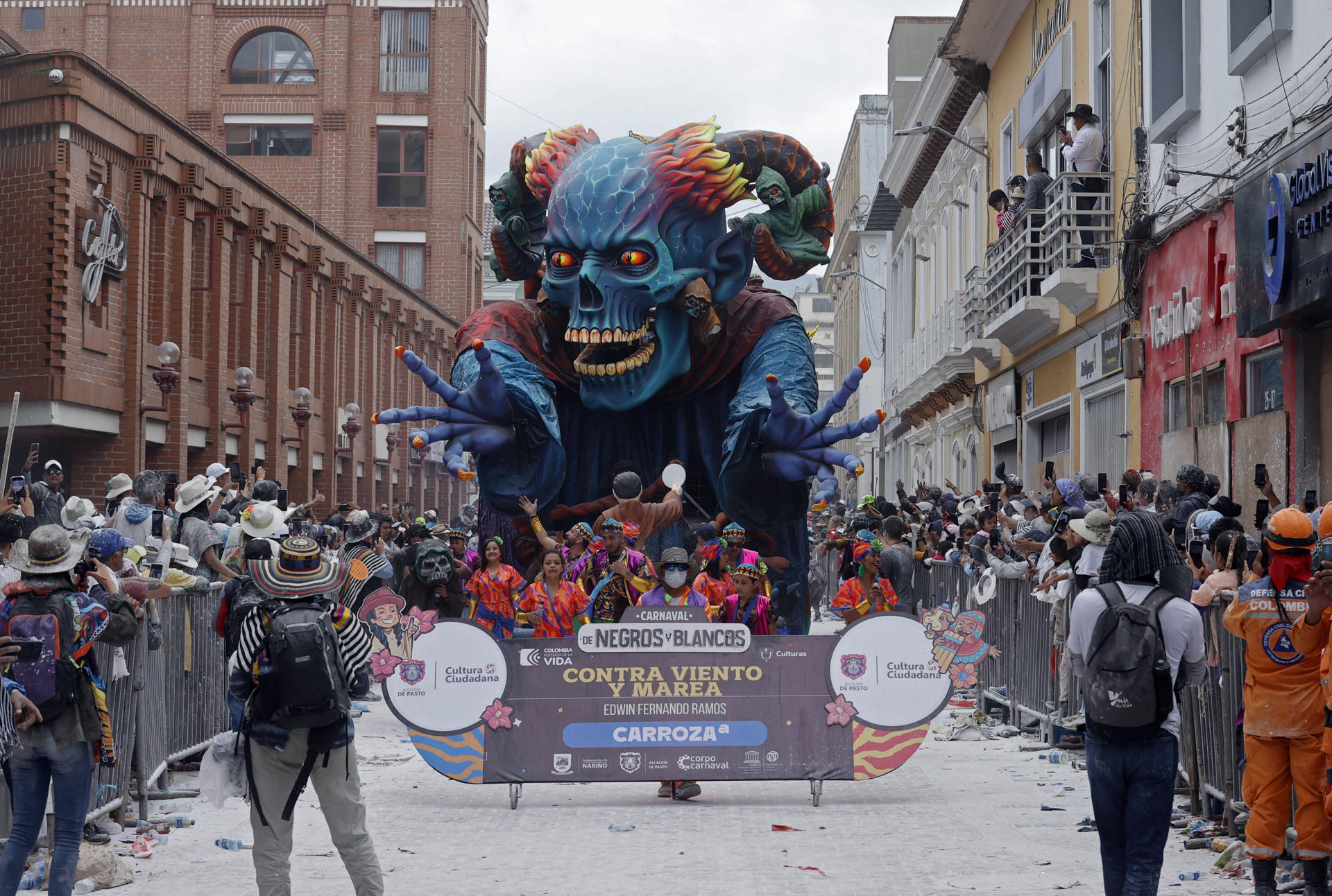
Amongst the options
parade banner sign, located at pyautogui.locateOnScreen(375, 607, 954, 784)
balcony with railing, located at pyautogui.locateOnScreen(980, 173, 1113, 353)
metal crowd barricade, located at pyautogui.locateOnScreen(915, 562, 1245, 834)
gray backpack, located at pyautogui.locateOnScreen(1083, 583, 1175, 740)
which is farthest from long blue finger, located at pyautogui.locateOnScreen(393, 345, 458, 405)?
balcony with railing, located at pyautogui.locateOnScreen(980, 173, 1113, 353)

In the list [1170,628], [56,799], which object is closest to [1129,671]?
[1170,628]

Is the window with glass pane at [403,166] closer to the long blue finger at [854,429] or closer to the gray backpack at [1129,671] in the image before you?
the long blue finger at [854,429]

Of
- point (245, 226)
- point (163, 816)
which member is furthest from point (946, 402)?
point (163, 816)

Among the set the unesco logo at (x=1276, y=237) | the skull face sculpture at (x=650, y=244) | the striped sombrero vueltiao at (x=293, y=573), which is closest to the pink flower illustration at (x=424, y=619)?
the skull face sculpture at (x=650, y=244)

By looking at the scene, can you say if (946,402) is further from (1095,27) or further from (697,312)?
(697,312)

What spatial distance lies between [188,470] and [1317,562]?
74.4 ft

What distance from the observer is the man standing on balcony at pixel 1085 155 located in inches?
718

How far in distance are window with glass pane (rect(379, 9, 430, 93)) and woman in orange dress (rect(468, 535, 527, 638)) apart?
39.6 metres

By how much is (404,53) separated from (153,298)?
85.3 feet

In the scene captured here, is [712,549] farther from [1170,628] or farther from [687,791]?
[1170,628]

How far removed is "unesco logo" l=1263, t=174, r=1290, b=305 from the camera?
1142cm

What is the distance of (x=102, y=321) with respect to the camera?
73.2 feet

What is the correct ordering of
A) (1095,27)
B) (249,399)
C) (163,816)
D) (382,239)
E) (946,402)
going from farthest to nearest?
(382,239)
(946,402)
(249,399)
(1095,27)
(163,816)

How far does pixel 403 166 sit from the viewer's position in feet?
161
